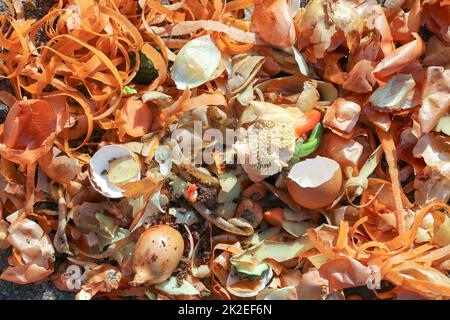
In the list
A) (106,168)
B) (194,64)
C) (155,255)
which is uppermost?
(194,64)

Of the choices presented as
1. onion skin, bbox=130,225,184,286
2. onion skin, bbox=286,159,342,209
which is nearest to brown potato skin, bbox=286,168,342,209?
onion skin, bbox=286,159,342,209

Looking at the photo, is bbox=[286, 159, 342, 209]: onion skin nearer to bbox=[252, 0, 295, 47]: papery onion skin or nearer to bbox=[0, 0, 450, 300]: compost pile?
bbox=[0, 0, 450, 300]: compost pile

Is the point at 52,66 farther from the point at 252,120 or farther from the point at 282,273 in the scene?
A: the point at 282,273

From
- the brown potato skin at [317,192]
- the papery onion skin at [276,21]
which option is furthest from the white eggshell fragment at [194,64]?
the brown potato skin at [317,192]

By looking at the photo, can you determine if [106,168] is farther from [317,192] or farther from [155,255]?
[317,192]

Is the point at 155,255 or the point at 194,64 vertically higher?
the point at 194,64

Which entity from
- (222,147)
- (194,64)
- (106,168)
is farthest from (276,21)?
(106,168)
